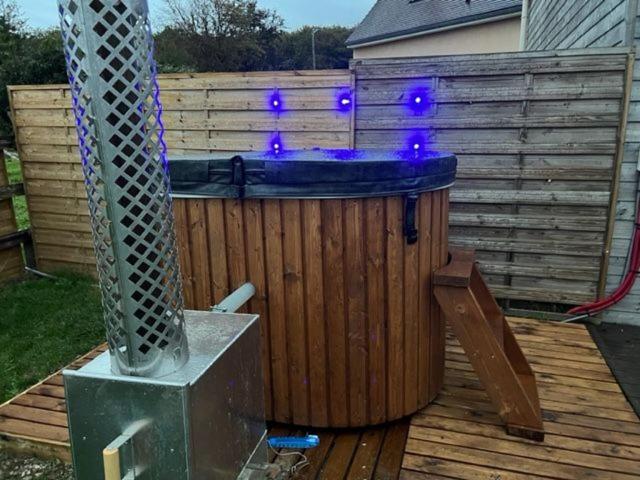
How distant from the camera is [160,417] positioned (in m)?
0.89

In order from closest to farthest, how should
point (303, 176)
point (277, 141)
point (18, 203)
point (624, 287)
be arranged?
point (303, 176), point (624, 287), point (277, 141), point (18, 203)

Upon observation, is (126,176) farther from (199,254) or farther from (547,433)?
(547,433)

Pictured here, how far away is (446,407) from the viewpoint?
2.47 meters

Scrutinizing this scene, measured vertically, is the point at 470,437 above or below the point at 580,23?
below

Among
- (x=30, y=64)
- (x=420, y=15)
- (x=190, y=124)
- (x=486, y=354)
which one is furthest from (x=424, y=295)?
(x=420, y=15)

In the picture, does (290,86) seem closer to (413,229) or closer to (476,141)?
(476,141)

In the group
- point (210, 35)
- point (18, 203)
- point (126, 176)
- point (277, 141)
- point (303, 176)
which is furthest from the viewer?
point (210, 35)

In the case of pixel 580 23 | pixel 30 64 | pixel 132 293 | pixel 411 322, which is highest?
pixel 30 64

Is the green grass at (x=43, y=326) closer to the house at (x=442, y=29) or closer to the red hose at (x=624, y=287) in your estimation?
the red hose at (x=624, y=287)

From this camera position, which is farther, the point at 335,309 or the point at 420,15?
the point at 420,15

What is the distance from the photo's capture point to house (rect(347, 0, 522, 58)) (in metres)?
10.8

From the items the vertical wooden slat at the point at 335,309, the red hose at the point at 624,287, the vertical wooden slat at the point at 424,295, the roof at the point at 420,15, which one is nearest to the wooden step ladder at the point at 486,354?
the vertical wooden slat at the point at 424,295

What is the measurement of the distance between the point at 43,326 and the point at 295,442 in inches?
111

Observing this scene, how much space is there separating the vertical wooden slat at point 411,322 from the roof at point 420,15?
982cm
